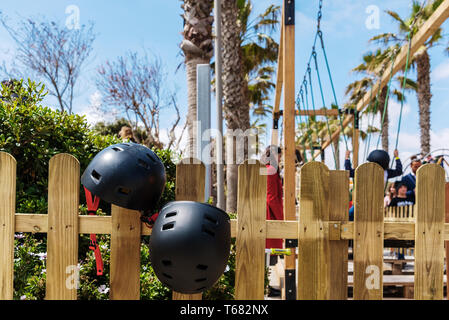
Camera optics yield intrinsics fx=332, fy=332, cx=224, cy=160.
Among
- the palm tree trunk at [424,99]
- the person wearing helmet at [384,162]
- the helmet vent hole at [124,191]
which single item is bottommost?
the helmet vent hole at [124,191]

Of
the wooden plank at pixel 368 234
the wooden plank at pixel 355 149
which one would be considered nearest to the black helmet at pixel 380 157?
the wooden plank at pixel 355 149

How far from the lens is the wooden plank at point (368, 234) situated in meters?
1.76

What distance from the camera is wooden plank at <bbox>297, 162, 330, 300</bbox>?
1765 mm

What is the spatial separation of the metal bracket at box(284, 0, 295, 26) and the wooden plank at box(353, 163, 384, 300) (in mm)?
2185

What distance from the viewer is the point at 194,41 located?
16.9 feet

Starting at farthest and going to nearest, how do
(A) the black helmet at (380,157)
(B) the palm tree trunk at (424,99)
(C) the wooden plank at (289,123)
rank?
(B) the palm tree trunk at (424,99) → (A) the black helmet at (380,157) → (C) the wooden plank at (289,123)

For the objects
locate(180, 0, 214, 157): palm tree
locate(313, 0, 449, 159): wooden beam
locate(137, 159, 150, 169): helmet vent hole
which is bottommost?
locate(137, 159, 150, 169): helmet vent hole

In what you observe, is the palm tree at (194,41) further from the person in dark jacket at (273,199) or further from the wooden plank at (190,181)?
the wooden plank at (190,181)

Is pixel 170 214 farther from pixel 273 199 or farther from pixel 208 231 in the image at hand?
pixel 273 199

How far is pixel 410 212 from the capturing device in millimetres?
5387

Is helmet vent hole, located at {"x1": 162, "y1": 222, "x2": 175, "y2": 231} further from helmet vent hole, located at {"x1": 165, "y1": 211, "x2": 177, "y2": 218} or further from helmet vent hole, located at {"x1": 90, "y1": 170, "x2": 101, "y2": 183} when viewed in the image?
helmet vent hole, located at {"x1": 90, "y1": 170, "x2": 101, "y2": 183}

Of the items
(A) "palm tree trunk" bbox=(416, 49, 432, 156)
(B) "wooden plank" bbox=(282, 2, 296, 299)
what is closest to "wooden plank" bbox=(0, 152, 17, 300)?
(B) "wooden plank" bbox=(282, 2, 296, 299)
